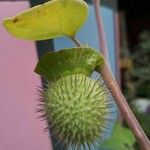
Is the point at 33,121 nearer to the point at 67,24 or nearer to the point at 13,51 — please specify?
the point at 13,51

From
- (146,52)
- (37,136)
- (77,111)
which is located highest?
(77,111)

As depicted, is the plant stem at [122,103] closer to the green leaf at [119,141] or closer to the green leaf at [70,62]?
the green leaf at [70,62]

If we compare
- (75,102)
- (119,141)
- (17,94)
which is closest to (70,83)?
(75,102)

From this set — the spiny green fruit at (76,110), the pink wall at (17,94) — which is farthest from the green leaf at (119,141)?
the spiny green fruit at (76,110)

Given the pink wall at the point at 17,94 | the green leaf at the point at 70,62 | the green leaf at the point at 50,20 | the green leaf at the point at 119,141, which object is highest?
the green leaf at the point at 50,20

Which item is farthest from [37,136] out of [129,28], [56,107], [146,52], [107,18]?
[129,28]

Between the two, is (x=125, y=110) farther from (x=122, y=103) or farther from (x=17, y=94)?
(x=17, y=94)
